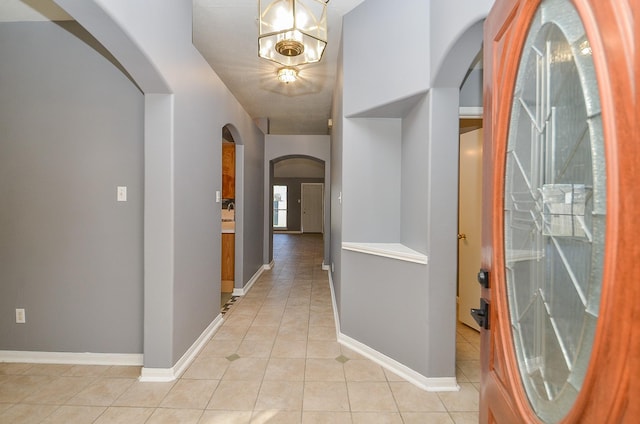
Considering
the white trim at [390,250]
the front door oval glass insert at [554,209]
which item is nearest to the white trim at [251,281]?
the white trim at [390,250]

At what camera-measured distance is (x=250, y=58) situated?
11.9 ft

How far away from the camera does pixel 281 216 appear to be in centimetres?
1341

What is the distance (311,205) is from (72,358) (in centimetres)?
1081

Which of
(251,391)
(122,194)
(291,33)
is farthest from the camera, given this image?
(122,194)

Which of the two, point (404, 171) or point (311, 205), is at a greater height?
point (404, 171)

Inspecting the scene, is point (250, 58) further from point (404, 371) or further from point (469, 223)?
point (404, 371)

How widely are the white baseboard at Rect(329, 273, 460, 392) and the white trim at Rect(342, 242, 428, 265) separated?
0.83m

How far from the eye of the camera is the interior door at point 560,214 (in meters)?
0.48

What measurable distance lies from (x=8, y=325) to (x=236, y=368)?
6.17 feet

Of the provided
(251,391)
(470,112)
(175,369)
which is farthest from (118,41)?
(470,112)

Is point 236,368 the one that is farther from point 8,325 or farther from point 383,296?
point 8,325

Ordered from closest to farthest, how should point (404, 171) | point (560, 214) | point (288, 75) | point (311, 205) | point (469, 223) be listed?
point (560, 214)
point (404, 171)
point (469, 223)
point (288, 75)
point (311, 205)

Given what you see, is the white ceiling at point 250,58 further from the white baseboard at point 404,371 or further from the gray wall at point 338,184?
the white baseboard at point 404,371

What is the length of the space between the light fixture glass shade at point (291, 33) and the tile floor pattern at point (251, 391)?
229cm
